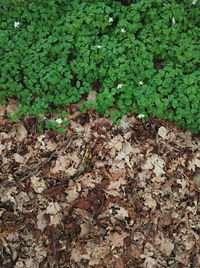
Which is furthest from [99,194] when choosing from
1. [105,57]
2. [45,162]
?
[105,57]

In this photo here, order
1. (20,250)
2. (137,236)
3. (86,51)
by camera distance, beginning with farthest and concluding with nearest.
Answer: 1. (86,51)
2. (137,236)
3. (20,250)

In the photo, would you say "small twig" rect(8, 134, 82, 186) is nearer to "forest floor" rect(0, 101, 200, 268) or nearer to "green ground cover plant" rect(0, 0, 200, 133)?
"forest floor" rect(0, 101, 200, 268)

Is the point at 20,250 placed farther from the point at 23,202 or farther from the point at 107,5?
the point at 107,5

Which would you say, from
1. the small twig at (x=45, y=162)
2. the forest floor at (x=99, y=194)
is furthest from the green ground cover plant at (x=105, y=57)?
the small twig at (x=45, y=162)

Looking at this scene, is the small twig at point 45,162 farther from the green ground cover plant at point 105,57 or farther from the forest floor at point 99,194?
the green ground cover plant at point 105,57

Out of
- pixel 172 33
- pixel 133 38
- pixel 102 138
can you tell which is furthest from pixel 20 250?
pixel 172 33

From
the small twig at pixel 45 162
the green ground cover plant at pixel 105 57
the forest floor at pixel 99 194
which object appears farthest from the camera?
the green ground cover plant at pixel 105 57
